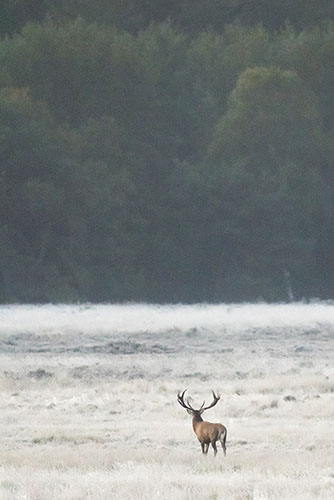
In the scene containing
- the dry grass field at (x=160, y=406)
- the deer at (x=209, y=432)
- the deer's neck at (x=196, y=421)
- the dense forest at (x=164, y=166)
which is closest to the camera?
the dry grass field at (x=160, y=406)

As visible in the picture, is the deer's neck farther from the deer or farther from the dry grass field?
the dry grass field

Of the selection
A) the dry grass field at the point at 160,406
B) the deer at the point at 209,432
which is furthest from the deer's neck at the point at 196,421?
the dry grass field at the point at 160,406

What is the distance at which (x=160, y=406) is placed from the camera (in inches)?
660

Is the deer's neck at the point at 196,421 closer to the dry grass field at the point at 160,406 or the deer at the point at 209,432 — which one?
the deer at the point at 209,432

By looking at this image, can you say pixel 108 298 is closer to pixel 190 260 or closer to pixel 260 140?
pixel 190 260

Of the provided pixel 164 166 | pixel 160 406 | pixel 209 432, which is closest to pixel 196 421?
pixel 209 432

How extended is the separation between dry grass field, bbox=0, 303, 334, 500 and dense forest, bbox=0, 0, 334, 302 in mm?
13282

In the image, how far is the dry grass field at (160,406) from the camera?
11258 millimetres

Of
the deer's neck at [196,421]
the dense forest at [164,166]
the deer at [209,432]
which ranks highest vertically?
the dense forest at [164,166]

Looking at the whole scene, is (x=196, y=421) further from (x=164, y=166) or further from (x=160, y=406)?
(x=164, y=166)

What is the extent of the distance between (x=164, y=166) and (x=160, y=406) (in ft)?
108

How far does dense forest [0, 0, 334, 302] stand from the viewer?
4519cm

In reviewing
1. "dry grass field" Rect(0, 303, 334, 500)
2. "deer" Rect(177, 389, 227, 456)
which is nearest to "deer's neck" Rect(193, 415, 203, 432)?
"deer" Rect(177, 389, 227, 456)

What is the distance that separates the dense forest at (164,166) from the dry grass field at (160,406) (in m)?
13.3
